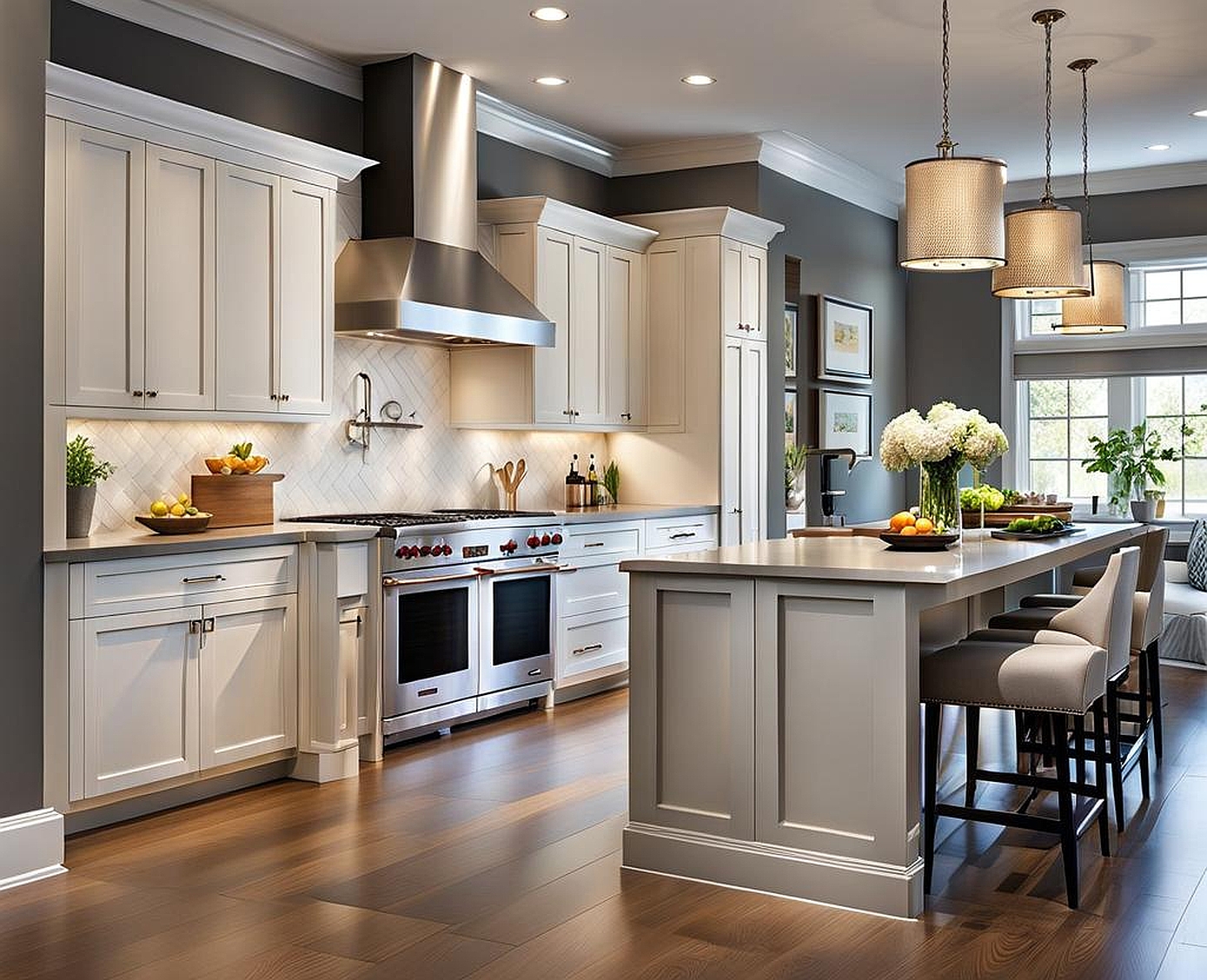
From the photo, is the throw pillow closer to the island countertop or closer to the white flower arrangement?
the island countertop

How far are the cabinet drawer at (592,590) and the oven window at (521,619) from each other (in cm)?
14

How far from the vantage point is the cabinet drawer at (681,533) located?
6777 millimetres

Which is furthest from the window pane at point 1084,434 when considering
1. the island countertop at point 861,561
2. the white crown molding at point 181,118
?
the white crown molding at point 181,118

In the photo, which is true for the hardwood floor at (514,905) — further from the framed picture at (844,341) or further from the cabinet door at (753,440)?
the framed picture at (844,341)

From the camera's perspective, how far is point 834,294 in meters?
8.31

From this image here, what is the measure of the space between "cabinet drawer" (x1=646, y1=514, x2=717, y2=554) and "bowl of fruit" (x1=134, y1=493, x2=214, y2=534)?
2.72 metres

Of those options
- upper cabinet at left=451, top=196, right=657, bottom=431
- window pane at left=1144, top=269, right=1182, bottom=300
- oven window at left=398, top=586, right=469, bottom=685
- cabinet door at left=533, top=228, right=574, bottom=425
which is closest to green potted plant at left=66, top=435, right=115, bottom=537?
oven window at left=398, top=586, right=469, bottom=685

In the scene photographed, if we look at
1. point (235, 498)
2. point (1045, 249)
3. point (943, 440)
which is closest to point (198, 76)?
point (235, 498)

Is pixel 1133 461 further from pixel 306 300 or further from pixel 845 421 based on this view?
pixel 306 300

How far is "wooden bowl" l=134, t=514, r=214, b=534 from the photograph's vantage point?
14.5 ft

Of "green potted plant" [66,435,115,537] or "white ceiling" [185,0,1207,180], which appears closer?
"green potted plant" [66,435,115,537]

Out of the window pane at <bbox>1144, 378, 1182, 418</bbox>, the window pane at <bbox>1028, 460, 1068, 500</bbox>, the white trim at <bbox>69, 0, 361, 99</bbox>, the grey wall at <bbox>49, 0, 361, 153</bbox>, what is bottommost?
the window pane at <bbox>1028, 460, 1068, 500</bbox>

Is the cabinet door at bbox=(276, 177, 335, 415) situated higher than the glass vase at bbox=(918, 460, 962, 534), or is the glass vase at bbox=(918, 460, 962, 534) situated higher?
the cabinet door at bbox=(276, 177, 335, 415)

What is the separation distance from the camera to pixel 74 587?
386 cm
